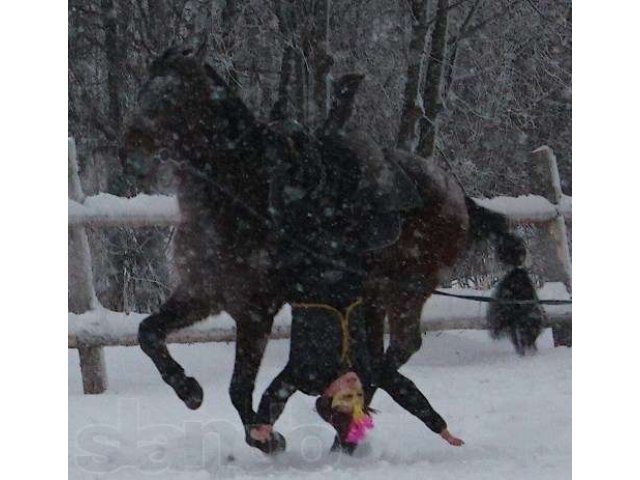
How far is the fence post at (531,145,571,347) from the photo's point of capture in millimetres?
3279

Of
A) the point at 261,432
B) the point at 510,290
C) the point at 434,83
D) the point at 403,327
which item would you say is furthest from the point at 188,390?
the point at 434,83

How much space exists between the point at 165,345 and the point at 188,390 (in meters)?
→ 0.16

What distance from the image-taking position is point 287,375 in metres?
3.08

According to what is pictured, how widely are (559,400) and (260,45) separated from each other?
1534 mm

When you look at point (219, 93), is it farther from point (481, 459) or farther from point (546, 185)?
point (481, 459)

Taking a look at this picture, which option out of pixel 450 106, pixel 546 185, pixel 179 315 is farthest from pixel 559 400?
pixel 179 315

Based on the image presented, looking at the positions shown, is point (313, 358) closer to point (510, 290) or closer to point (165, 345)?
point (165, 345)

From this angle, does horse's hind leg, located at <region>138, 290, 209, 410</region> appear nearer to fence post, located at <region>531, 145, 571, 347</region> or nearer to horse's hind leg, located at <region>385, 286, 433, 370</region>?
horse's hind leg, located at <region>385, 286, 433, 370</region>

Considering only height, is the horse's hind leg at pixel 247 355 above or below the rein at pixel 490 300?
below

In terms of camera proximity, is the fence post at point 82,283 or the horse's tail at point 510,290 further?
the horse's tail at point 510,290

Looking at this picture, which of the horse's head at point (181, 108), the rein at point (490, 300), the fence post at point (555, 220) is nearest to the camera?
the horse's head at point (181, 108)

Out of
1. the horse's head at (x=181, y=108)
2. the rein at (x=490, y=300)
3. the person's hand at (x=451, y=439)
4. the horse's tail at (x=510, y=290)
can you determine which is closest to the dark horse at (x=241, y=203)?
the horse's head at (x=181, y=108)

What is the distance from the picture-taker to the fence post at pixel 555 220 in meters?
3.28

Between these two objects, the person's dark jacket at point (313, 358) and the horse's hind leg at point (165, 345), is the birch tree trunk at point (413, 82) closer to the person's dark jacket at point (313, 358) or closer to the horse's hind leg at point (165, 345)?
the person's dark jacket at point (313, 358)
